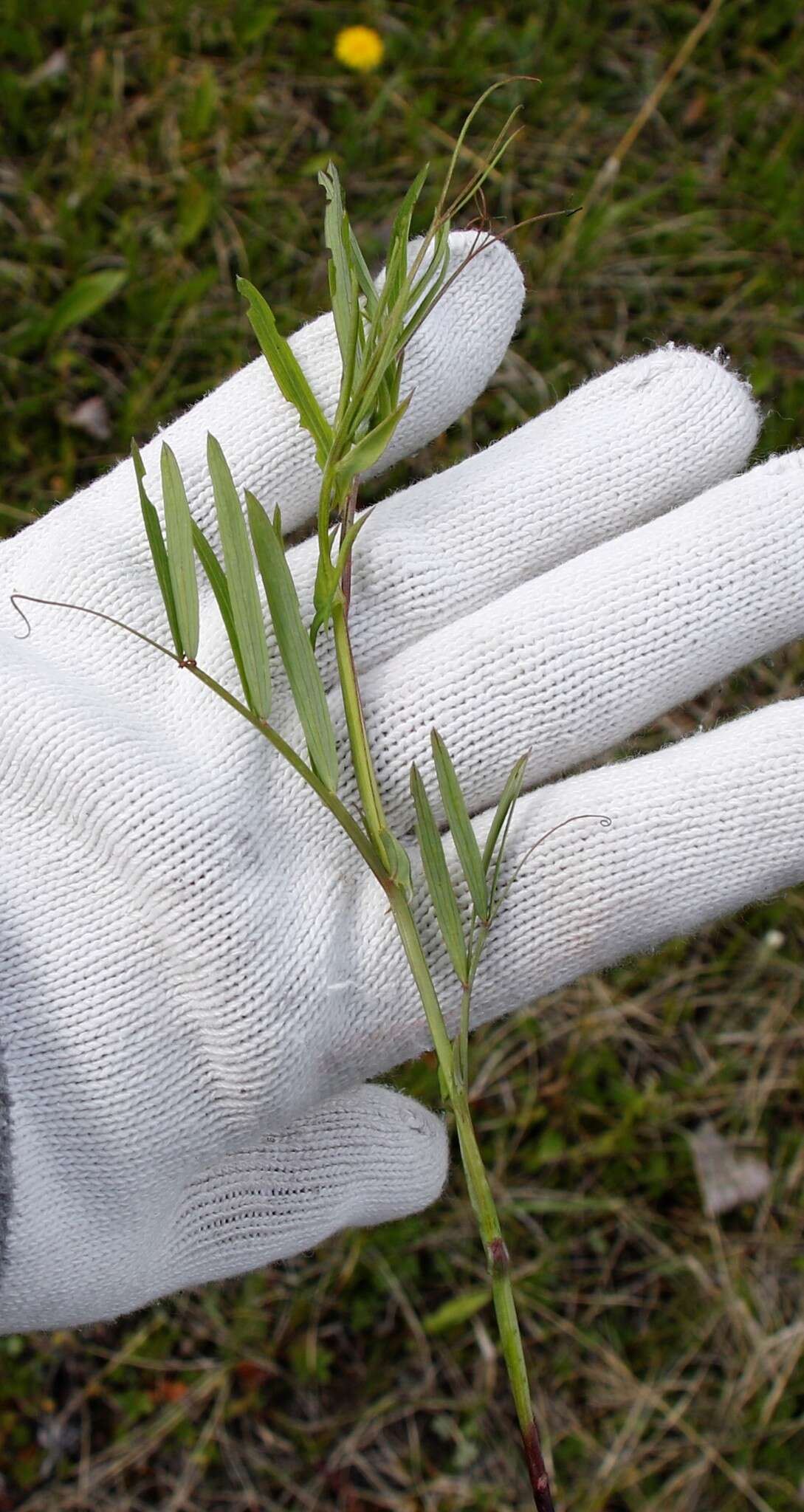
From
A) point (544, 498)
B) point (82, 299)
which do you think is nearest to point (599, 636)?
point (544, 498)

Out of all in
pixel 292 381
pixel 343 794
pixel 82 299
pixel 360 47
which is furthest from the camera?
pixel 360 47

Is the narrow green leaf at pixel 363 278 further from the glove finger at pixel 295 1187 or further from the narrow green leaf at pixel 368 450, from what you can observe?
the glove finger at pixel 295 1187

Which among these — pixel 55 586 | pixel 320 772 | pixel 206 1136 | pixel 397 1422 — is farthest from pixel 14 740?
pixel 397 1422

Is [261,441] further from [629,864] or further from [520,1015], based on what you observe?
[520,1015]

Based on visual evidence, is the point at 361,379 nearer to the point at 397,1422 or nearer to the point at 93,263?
the point at 93,263

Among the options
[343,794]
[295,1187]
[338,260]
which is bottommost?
[295,1187]

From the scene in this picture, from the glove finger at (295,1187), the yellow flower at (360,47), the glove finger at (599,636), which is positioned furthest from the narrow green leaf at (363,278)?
the yellow flower at (360,47)

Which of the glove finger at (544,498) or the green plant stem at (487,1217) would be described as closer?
the green plant stem at (487,1217)
